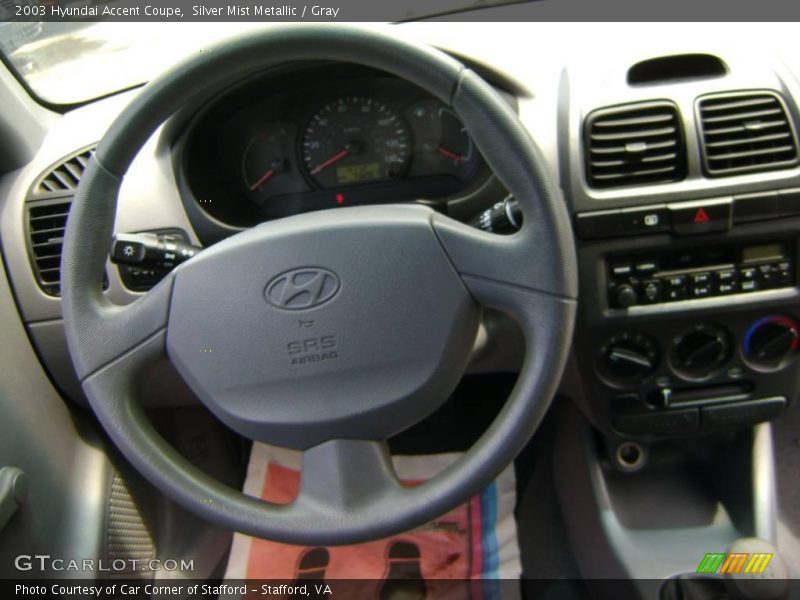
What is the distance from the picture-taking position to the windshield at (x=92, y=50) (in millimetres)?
1268

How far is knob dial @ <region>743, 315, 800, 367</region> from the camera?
3.73 ft

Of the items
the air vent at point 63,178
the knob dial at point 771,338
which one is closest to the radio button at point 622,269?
the knob dial at point 771,338

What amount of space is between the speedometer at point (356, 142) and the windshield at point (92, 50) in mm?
191

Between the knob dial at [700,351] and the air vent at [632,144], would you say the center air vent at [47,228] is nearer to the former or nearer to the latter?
the air vent at [632,144]

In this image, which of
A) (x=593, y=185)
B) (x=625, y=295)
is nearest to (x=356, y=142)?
(x=593, y=185)

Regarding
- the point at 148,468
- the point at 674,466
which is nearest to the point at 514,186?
the point at 148,468

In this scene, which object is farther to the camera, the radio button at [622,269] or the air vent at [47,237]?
the air vent at [47,237]

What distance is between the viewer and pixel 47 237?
121cm

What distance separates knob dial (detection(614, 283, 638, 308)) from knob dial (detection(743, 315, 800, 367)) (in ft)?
0.70

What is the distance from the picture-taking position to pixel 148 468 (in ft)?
2.70

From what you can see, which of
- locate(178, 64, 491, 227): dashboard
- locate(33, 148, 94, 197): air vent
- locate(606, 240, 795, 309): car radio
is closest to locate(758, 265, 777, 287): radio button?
locate(606, 240, 795, 309): car radio

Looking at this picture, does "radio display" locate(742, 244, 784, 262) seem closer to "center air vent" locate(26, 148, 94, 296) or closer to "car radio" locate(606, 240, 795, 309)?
"car radio" locate(606, 240, 795, 309)

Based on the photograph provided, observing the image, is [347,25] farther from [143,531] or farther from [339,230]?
[143,531]

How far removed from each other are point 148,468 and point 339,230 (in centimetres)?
36
